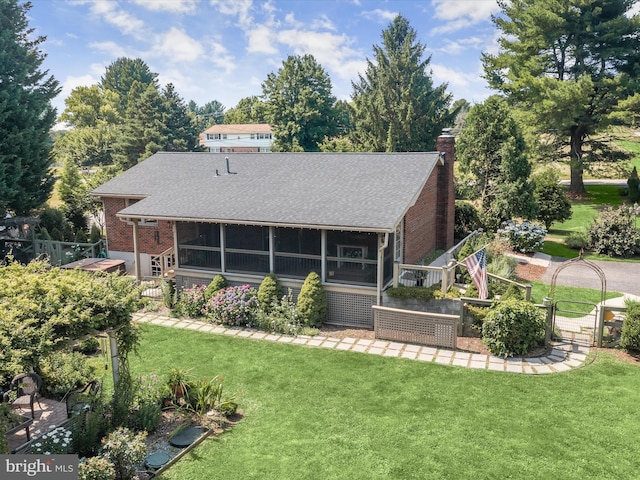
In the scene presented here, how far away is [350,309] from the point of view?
50.4ft

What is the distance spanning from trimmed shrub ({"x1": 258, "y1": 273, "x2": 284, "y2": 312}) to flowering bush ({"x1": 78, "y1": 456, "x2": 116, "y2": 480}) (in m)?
8.43

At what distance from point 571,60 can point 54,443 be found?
4119cm

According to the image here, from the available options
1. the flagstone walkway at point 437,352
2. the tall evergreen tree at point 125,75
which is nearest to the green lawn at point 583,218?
the flagstone walkway at point 437,352

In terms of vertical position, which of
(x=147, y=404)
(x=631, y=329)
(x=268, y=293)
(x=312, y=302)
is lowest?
(x=147, y=404)

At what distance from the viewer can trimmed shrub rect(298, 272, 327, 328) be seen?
1500 centimetres

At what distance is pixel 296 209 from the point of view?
→ 52.4ft

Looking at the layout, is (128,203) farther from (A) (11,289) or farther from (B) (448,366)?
(B) (448,366)

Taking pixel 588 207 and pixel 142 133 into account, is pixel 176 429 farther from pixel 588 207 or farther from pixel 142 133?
pixel 142 133

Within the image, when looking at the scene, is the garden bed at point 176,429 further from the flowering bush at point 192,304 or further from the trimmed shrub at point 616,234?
the trimmed shrub at point 616,234

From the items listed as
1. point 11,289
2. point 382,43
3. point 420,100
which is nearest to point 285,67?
point 382,43

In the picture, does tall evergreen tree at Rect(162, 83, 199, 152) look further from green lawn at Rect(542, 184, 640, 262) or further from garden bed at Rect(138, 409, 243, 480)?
garden bed at Rect(138, 409, 243, 480)

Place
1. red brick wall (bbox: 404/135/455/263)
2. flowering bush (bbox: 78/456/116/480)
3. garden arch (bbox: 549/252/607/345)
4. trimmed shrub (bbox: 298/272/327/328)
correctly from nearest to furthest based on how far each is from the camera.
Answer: flowering bush (bbox: 78/456/116/480), garden arch (bbox: 549/252/607/345), trimmed shrub (bbox: 298/272/327/328), red brick wall (bbox: 404/135/455/263)

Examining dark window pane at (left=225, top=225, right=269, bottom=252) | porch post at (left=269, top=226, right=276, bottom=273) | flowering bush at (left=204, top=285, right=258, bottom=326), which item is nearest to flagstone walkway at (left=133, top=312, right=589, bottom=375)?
flowering bush at (left=204, top=285, right=258, bottom=326)

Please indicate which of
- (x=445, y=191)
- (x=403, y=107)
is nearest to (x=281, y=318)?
(x=445, y=191)
